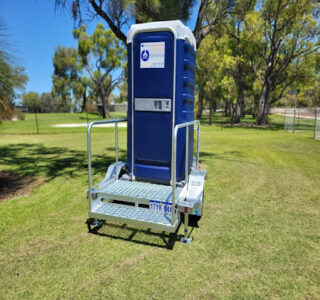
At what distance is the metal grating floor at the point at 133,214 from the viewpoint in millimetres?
3283

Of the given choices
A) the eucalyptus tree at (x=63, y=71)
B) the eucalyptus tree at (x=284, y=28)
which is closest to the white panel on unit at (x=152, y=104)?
the eucalyptus tree at (x=284, y=28)

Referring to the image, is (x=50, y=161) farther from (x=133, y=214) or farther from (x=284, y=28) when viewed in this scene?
(x=284, y=28)

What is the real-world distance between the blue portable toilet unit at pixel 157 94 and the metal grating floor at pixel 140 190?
190 millimetres

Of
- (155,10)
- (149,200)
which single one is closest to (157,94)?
(149,200)

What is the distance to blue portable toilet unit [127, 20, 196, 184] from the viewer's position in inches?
154

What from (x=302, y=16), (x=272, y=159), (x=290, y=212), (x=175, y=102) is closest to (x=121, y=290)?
(x=175, y=102)

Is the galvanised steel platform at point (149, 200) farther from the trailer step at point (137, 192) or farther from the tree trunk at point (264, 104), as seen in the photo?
the tree trunk at point (264, 104)

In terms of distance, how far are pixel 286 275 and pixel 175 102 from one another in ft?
8.66

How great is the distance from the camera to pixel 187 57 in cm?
419

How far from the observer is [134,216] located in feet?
11.1

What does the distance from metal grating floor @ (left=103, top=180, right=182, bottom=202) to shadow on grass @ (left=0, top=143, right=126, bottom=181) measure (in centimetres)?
274

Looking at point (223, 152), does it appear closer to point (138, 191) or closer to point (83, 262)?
point (138, 191)

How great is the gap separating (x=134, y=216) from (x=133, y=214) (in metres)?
0.09

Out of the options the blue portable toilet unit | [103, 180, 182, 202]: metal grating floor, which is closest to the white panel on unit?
the blue portable toilet unit
